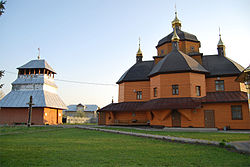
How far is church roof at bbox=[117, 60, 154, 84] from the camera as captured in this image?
25.7 m

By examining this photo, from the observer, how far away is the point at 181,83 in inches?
804

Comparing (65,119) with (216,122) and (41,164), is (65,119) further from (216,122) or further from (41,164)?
(41,164)

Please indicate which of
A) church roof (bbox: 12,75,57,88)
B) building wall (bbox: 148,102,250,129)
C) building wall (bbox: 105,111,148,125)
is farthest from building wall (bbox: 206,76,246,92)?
church roof (bbox: 12,75,57,88)

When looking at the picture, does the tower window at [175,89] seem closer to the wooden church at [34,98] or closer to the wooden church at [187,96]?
the wooden church at [187,96]

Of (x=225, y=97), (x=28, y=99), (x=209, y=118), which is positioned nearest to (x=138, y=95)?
(x=209, y=118)

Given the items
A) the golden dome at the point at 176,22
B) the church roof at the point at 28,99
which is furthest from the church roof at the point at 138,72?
the church roof at the point at 28,99

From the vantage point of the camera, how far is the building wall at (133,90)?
2503 centimetres

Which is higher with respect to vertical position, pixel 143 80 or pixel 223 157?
pixel 143 80

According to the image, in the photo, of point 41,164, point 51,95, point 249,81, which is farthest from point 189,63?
point 51,95

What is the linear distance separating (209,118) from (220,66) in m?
6.86

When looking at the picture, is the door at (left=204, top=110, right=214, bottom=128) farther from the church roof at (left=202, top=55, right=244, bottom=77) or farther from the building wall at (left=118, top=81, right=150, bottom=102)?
the building wall at (left=118, top=81, right=150, bottom=102)

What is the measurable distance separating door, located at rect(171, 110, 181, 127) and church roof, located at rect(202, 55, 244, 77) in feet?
20.0

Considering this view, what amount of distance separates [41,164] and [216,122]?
59.3 feet

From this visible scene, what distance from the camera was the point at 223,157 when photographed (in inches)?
275
